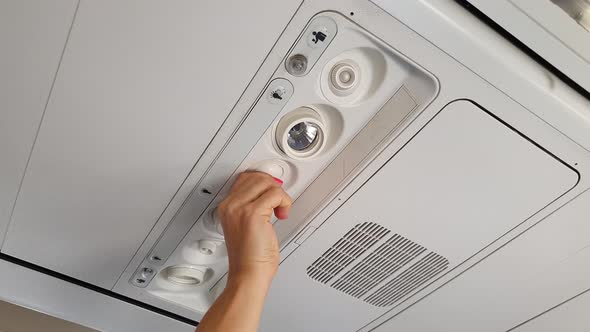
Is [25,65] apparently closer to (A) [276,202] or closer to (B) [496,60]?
(A) [276,202]

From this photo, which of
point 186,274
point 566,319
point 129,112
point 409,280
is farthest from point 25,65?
point 566,319

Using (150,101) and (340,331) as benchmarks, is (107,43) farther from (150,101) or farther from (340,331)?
(340,331)

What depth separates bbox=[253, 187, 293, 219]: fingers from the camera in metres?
0.94

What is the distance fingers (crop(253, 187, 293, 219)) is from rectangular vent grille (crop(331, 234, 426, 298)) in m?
0.25

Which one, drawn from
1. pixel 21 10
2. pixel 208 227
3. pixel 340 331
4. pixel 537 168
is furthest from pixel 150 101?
pixel 340 331

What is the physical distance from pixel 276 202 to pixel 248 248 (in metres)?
0.09

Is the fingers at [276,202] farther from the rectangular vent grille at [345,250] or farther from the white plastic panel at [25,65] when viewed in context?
the white plastic panel at [25,65]

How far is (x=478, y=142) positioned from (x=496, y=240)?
29cm

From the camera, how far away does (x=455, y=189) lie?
993mm

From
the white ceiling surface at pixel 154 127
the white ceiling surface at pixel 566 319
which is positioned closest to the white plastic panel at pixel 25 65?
the white ceiling surface at pixel 154 127

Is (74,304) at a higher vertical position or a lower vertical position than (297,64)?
lower

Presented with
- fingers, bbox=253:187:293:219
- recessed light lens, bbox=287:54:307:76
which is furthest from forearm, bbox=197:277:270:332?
recessed light lens, bbox=287:54:307:76

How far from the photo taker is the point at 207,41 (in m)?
0.78

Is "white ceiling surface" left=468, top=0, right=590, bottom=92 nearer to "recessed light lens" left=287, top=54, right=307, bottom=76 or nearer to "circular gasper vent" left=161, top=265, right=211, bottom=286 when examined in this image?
"recessed light lens" left=287, top=54, right=307, bottom=76
